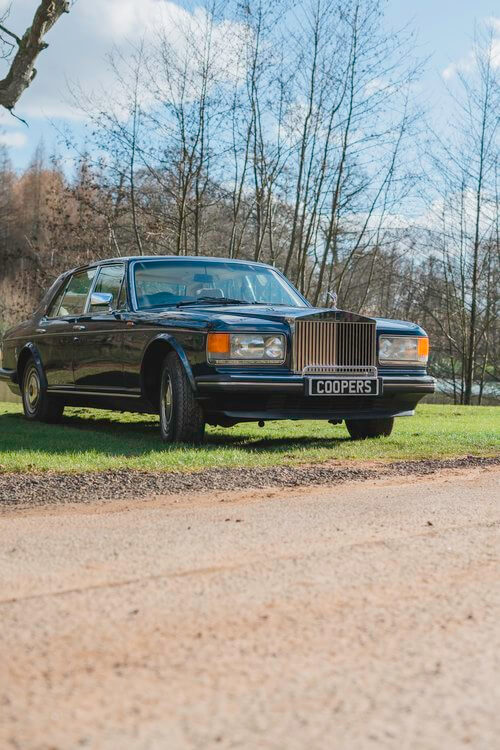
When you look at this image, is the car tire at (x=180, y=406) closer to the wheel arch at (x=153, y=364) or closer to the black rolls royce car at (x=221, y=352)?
the black rolls royce car at (x=221, y=352)

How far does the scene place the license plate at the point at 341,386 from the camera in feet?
26.5

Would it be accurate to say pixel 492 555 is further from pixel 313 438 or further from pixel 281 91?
pixel 281 91

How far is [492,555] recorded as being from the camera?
13.6 ft

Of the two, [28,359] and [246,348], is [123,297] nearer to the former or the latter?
[246,348]

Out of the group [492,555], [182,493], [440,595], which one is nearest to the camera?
[440,595]

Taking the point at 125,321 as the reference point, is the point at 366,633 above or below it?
below

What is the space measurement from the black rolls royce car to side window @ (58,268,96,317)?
3 cm

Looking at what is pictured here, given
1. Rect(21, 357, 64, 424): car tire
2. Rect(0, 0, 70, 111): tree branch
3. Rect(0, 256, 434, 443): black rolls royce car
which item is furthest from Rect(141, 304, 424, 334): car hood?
Rect(0, 0, 70, 111): tree branch

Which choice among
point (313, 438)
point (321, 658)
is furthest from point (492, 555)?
point (313, 438)

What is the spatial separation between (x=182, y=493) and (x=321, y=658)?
10.8 feet

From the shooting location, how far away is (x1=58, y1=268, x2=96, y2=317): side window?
10.3 meters

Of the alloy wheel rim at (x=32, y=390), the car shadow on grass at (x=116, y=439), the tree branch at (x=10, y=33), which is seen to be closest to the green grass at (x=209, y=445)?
the car shadow on grass at (x=116, y=439)

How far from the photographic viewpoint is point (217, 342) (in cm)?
785

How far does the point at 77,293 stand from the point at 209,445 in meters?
3.01
